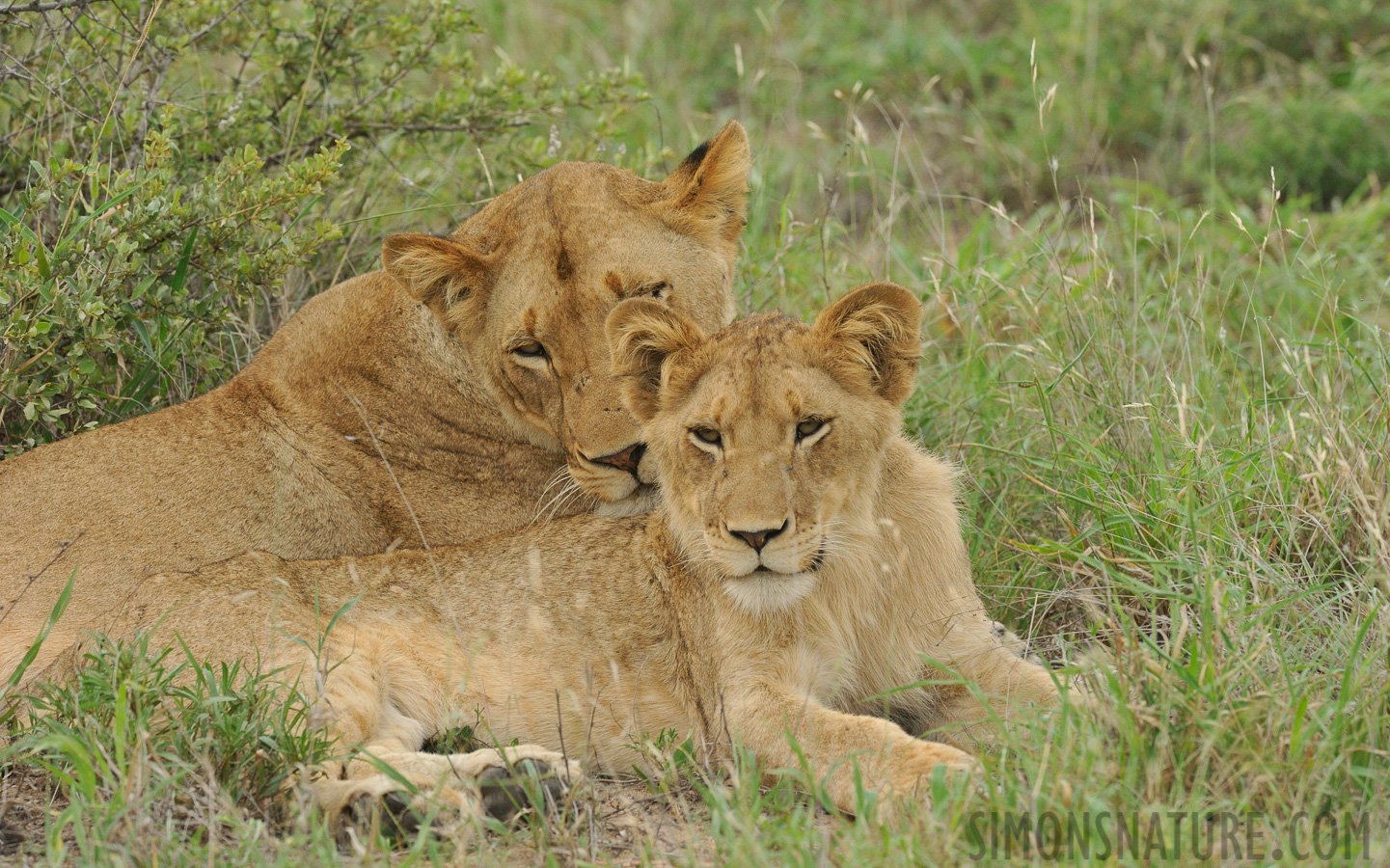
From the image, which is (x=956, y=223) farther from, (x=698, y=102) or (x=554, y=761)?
(x=554, y=761)

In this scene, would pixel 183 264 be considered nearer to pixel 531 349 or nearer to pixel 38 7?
pixel 38 7

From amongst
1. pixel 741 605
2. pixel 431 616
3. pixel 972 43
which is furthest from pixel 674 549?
pixel 972 43

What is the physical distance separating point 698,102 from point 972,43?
6.15 feet

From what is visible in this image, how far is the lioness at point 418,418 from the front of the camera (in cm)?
410

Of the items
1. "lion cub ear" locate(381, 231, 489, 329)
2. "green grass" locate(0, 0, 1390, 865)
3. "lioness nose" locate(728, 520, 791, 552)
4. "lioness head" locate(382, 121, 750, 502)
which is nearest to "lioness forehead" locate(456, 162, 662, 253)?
"lioness head" locate(382, 121, 750, 502)

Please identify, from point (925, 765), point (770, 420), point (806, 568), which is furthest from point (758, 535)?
point (925, 765)

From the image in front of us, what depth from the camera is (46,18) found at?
191 inches

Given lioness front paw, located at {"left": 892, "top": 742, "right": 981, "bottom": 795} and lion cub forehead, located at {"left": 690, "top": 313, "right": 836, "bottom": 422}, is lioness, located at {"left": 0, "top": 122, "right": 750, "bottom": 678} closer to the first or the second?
lion cub forehead, located at {"left": 690, "top": 313, "right": 836, "bottom": 422}

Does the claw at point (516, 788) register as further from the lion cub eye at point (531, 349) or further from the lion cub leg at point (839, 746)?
the lion cub eye at point (531, 349)

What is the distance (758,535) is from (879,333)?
713 millimetres

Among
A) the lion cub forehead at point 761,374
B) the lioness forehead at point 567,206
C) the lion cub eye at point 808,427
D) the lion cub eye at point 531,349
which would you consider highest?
the lioness forehead at point 567,206

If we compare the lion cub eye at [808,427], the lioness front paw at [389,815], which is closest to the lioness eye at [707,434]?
the lion cub eye at [808,427]

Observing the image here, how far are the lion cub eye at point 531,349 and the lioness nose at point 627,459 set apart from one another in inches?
15.3

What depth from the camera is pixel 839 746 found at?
3.41m
